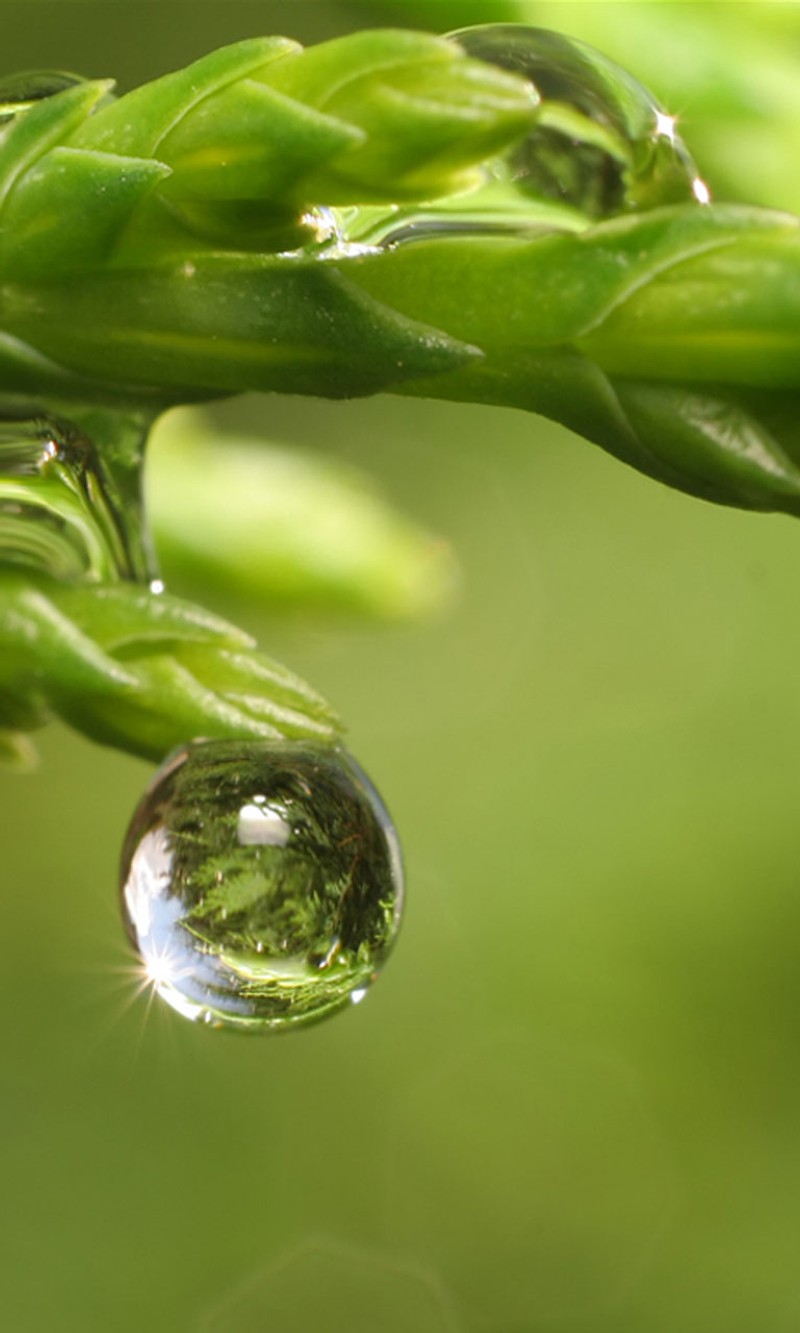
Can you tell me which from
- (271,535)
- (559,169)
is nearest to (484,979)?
(271,535)

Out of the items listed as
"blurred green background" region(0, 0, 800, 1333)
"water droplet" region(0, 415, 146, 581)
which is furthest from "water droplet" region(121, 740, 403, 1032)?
"blurred green background" region(0, 0, 800, 1333)

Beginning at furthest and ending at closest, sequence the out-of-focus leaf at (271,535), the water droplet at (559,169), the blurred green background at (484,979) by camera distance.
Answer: the blurred green background at (484,979) < the out-of-focus leaf at (271,535) < the water droplet at (559,169)

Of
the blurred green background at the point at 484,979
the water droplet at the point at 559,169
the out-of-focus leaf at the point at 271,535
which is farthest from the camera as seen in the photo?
the blurred green background at the point at 484,979

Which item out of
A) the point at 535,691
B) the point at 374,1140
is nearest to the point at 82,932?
the point at 374,1140

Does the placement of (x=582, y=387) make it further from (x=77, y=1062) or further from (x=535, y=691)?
(x=535, y=691)


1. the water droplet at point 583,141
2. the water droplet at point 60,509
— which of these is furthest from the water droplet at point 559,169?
the water droplet at point 60,509

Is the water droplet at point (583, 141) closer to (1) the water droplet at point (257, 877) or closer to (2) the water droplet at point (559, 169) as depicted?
(2) the water droplet at point (559, 169)
